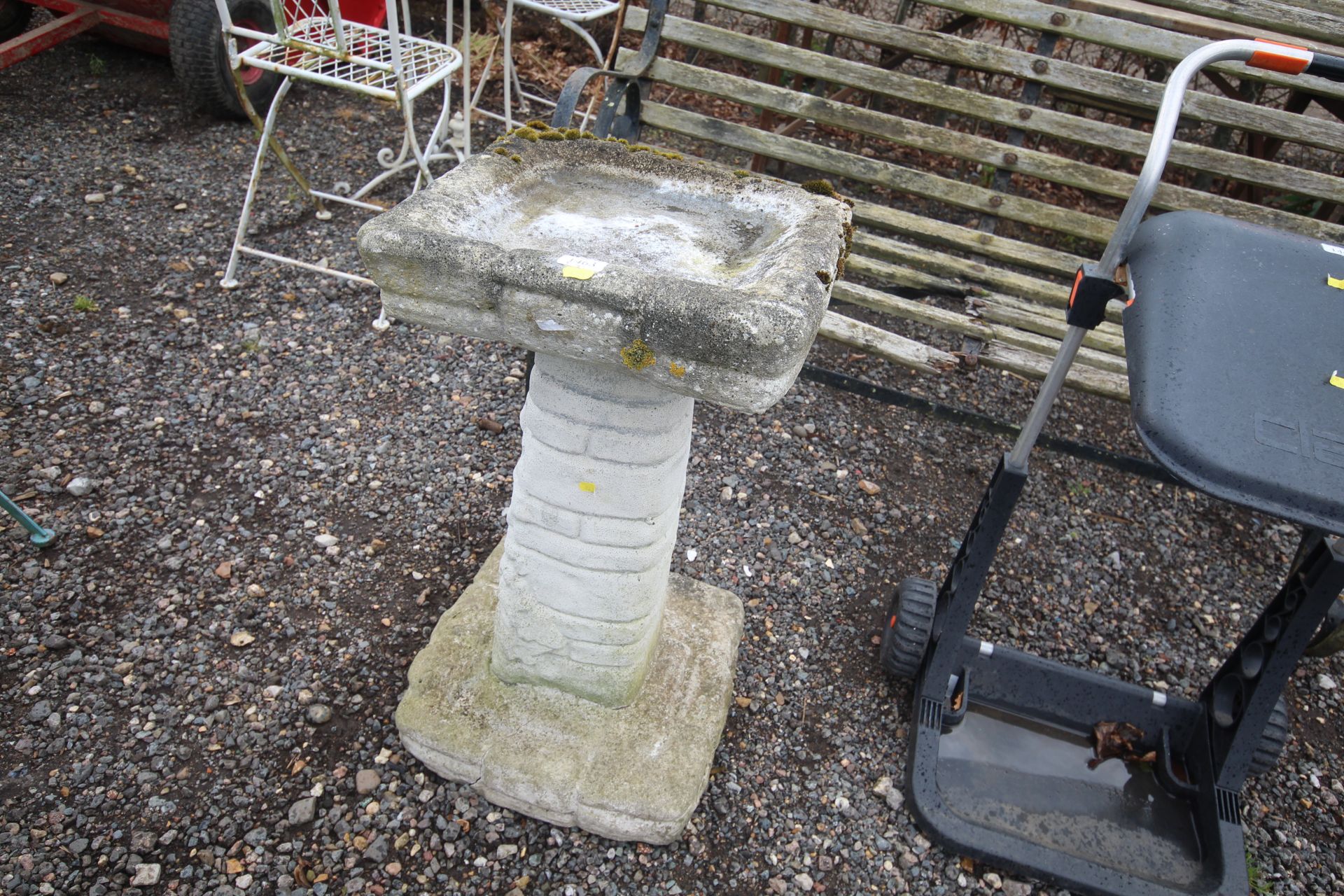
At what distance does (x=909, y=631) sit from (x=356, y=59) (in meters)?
2.64

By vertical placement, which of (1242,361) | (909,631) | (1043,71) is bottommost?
(909,631)

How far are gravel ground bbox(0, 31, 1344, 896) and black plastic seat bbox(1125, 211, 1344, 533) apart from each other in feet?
4.29

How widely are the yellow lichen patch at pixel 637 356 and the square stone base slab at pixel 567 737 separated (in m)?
1.02

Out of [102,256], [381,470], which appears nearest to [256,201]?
[102,256]

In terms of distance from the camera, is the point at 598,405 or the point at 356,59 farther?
the point at 356,59

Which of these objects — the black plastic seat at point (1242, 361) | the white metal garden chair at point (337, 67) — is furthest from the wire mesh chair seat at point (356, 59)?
the black plastic seat at point (1242, 361)

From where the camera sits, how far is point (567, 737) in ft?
6.39

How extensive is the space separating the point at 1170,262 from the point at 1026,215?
1664mm

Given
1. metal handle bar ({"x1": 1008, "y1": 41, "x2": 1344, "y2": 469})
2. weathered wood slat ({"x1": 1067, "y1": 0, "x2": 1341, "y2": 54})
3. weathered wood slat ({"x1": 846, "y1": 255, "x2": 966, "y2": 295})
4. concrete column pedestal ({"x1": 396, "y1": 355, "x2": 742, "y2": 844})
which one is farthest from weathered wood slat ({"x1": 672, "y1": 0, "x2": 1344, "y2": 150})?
concrete column pedestal ({"x1": 396, "y1": 355, "x2": 742, "y2": 844})

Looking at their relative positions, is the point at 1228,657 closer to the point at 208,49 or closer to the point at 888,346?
the point at 888,346

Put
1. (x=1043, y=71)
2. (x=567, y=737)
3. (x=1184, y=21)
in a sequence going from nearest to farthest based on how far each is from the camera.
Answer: (x=567, y=737), (x=1043, y=71), (x=1184, y=21)

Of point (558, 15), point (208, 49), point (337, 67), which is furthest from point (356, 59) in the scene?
point (208, 49)

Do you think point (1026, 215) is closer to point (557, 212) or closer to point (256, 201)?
point (557, 212)

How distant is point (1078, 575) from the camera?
285 cm
